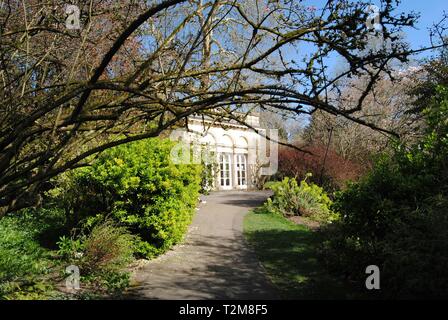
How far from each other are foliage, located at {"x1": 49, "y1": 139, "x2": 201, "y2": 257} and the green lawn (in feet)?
7.27

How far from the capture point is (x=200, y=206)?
17.2 metres

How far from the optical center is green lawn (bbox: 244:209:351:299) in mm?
6413

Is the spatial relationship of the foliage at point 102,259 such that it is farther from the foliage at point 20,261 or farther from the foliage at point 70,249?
the foliage at point 20,261

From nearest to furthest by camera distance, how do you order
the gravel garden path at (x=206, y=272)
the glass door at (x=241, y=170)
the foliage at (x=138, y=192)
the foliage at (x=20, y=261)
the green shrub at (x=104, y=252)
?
the foliage at (x=20, y=261), the gravel garden path at (x=206, y=272), the green shrub at (x=104, y=252), the foliage at (x=138, y=192), the glass door at (x=241, y=170)

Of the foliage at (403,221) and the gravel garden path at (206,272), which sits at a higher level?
the foliage at (403,221)

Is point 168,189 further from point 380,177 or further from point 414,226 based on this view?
point 414,226

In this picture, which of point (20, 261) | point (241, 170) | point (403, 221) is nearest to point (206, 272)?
point (20, 261)

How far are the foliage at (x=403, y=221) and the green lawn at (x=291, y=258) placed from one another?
1.50ft

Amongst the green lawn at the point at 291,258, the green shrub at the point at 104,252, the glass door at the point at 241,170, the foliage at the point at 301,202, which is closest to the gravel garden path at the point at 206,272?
the green lawn at the point at 291,258

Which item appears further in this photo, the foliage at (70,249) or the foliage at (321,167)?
the foliage at (321,167)

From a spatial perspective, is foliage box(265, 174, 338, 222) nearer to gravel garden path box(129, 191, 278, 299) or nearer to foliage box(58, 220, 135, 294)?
gravel garden path box(129, 191, 278, 299)

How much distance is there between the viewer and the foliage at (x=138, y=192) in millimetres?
8266

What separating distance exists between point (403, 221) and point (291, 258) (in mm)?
3336

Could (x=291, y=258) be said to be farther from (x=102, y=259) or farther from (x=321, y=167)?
(x=321, y=167)
